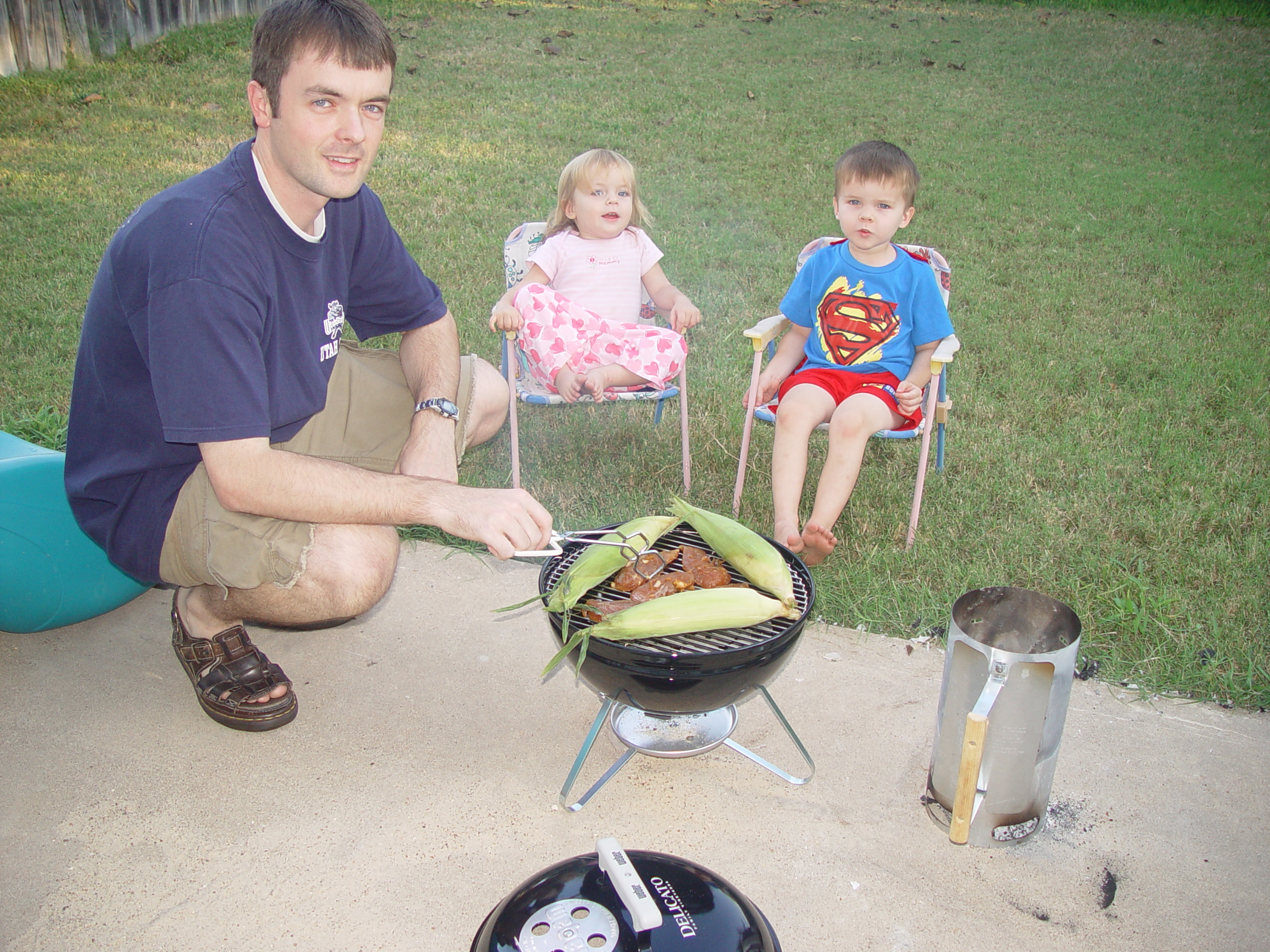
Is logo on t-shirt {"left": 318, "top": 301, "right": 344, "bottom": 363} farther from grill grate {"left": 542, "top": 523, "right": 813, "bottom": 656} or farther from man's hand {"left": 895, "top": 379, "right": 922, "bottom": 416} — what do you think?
man's hand {"left": 895, "top": 379, "right": 922, "bottom": 416}

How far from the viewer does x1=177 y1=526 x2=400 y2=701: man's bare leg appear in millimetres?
2523

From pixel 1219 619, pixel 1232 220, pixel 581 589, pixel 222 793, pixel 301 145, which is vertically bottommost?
pixel 222 793

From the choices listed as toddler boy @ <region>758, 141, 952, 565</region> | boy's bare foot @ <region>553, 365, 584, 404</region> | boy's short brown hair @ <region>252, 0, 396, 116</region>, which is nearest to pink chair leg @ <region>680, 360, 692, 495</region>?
toddler boy @ <region>758, 141, 952, 565</region>

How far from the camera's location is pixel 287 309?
2.52 meters

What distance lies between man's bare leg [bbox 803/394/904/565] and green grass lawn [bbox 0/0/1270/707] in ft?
0.70

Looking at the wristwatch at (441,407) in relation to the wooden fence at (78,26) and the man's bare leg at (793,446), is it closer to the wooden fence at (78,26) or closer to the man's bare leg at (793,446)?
the man's bare leg at (793,446)

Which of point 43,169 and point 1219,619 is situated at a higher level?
point 43,169

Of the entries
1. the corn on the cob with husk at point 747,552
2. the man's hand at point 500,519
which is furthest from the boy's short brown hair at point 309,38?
the corn on the cob with husk at point 747,552

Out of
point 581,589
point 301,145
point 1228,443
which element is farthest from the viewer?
point 1228,443

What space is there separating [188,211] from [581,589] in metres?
1.26

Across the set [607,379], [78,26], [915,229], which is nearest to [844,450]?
[607,379]

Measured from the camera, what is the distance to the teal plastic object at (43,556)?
2.80 m

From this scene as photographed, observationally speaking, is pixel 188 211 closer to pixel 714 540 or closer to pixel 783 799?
pixel 714 540

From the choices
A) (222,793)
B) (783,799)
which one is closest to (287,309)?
(222,793)
